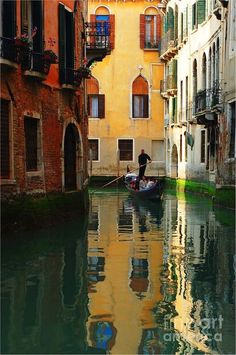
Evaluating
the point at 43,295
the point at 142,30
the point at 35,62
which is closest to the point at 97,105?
the point at 142,30

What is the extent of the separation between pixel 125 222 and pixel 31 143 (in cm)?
376

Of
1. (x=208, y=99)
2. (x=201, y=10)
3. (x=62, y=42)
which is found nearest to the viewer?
(x=62, y=42)

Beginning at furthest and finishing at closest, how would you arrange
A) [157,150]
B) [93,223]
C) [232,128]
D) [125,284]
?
[157,150], [232,128], [93,223], [125,284]

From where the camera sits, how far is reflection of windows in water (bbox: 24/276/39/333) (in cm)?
535

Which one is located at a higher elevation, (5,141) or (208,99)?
(208,99)

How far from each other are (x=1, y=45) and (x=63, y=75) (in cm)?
298

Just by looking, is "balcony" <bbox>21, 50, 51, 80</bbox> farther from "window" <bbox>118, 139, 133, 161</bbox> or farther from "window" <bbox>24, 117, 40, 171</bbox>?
"window" <bbox>118, 139, 133, 161</bbox>

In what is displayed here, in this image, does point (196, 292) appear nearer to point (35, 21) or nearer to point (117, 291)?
point (117, 291)

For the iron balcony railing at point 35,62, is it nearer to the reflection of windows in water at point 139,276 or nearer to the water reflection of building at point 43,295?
the water reflection of building at point 43,295

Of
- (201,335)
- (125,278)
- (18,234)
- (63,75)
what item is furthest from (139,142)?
(201,335)

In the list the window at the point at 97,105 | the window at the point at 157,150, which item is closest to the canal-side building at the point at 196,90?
the window at the point at 157,150

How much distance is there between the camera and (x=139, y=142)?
30781 millimetres

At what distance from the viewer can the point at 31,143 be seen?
11.0 metres

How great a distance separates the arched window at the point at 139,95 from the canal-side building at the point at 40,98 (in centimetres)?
1660
